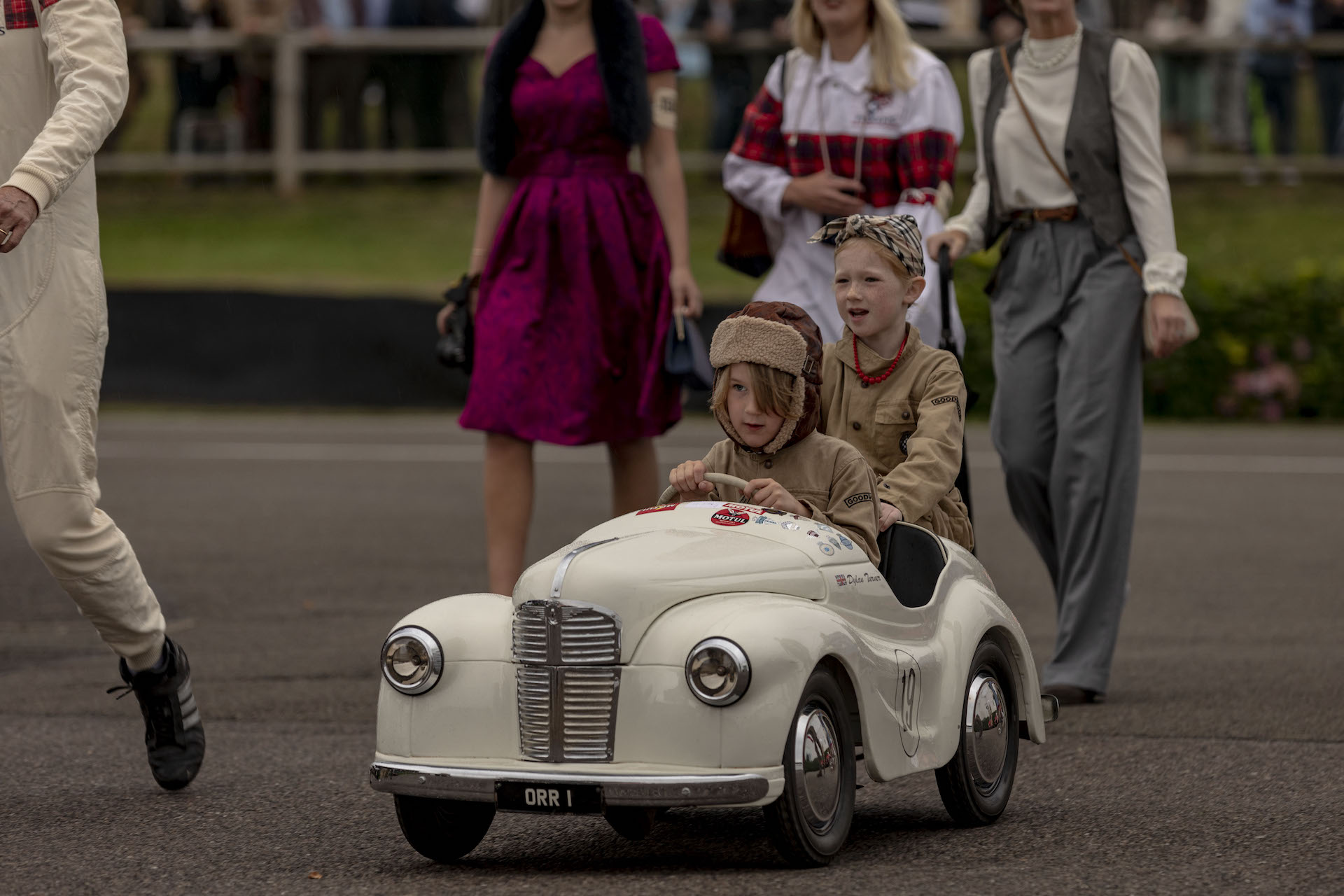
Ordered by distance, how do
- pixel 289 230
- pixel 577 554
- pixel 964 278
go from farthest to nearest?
pixel 289 230, pixel 964 278, pixel 577 554

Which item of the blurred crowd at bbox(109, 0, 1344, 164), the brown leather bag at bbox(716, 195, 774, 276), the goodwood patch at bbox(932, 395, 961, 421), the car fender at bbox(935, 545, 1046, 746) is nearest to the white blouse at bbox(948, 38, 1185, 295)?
the brown leather bag at bbox(716, 195, 774, 276)

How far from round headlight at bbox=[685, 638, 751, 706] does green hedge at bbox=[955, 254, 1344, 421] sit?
42.4 ft

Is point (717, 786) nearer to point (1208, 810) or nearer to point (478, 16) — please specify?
point (1208, 810)

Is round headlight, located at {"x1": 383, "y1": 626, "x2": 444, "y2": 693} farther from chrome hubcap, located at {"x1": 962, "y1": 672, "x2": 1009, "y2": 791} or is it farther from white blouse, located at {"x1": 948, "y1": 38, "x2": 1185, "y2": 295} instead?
white blouse, located at {"x1": 948, "y1": 38, "x2": 1185, "y2": 295}

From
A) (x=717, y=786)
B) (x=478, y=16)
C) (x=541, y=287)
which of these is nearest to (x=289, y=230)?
(x=478, y=16)

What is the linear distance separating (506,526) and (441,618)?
2.55 metres

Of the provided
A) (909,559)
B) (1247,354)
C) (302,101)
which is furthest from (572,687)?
(302,101)

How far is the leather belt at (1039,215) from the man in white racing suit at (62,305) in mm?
2770

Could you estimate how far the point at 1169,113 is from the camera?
2366 cm

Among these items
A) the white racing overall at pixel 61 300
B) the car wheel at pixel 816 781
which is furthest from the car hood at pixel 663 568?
the white racing overall at pixel 61 300

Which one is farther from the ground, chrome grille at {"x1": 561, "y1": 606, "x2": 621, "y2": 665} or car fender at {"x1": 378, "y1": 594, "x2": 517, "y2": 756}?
chrome grille at {"x1": 561, "y1": 606, "x2": 621, "y2": 665}

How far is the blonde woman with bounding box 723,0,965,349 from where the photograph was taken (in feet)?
22.1

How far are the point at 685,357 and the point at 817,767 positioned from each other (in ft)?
9.01

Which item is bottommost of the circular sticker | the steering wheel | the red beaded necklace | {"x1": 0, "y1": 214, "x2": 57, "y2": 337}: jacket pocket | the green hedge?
the green hedge
